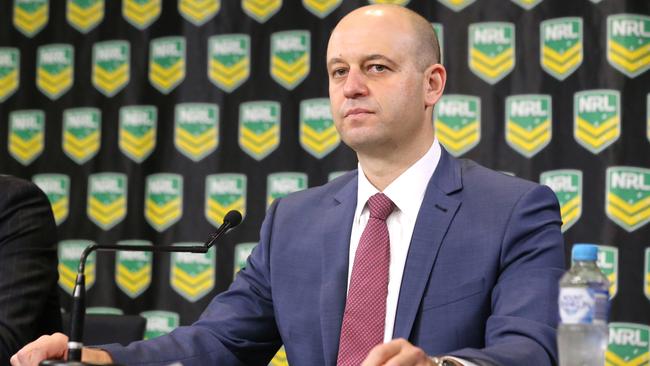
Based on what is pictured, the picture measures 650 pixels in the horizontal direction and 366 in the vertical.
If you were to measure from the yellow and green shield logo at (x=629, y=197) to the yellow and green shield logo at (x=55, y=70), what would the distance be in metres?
2.79

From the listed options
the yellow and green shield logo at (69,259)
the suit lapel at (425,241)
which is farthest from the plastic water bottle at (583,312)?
the yellow and green shield logo at (69,259)

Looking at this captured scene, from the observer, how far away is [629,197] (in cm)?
395

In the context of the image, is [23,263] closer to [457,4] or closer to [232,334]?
[232,334]

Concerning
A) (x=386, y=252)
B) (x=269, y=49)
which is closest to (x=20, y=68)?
(x=269, y=49)

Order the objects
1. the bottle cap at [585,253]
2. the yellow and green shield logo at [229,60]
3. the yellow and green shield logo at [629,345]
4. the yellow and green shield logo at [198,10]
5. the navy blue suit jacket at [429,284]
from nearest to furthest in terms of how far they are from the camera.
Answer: the bottle cap at [585,253]
the navy blue suit jacket at [429,284]
the yellow and green shield logo at [629,345]
the yellow and green shield logo at [229,60]
the yellow and green shield logo at [198,10]

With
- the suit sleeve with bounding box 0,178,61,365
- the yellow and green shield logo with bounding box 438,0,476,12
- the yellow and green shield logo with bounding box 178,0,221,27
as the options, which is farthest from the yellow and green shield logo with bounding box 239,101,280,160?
the suit sleeve with bounding box 0,178,61,365

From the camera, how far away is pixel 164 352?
7.71ft

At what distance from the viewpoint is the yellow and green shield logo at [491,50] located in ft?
13.8

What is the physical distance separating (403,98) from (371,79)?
101mm

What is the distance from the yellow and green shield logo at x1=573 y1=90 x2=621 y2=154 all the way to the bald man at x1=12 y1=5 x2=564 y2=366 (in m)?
1.58

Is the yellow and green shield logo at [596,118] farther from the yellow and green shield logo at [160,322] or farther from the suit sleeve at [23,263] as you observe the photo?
the suit sleeve at [23,263]

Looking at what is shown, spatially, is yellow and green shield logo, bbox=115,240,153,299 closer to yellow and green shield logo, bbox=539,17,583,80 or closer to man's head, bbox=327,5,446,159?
yellow and green shield logo, bbox=539,17,583,80

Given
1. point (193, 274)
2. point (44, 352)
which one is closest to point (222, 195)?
point (193, 274)

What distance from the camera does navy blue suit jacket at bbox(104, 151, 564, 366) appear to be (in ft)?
7.25
